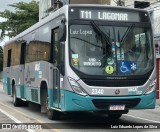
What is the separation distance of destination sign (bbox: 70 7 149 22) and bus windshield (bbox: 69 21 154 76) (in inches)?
9.3

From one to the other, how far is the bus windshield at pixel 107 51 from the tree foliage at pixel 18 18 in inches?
1989

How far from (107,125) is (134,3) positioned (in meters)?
19.7

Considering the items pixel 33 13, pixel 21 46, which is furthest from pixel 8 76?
pixel 33 13

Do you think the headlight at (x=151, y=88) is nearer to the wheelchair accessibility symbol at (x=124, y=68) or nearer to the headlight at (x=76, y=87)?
the wheelchair accessibility symbol at (x=124, y=68)

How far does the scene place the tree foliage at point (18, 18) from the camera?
63584 millimetres

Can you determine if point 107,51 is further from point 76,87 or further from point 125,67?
point 76,87

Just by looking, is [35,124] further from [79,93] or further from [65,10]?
[65,10]

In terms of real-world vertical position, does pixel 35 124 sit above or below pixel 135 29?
below

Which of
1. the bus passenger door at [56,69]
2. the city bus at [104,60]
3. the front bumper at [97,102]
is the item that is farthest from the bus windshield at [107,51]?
the bus passenger door at [56,69]

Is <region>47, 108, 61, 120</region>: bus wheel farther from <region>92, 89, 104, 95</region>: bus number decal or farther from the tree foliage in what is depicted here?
the tree foliage

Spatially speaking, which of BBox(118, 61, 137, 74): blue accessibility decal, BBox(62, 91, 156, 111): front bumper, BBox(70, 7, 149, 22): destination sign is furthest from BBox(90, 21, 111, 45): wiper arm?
BBox(62, 91, 156, 111): front bumper

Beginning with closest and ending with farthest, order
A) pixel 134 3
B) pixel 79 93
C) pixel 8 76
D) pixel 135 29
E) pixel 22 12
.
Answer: pixel 79 93 → pixel 135 29 → pixel 8 76 → pixel 134 3 → pixel 22 12

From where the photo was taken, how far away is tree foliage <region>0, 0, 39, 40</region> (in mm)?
63584

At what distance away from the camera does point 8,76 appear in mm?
24000
